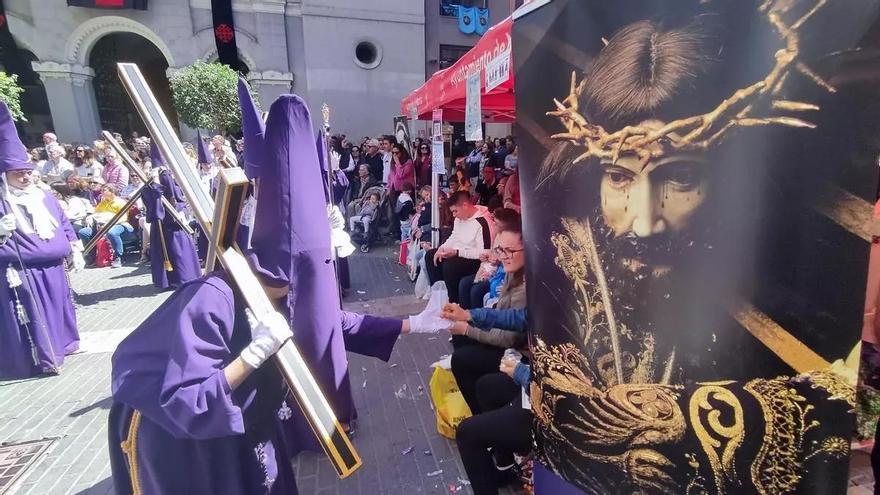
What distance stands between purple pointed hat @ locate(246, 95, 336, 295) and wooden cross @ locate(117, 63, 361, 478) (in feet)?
0.69

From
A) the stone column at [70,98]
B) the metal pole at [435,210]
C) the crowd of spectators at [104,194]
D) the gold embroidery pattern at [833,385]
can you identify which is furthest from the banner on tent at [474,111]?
the stone column at [70,98]

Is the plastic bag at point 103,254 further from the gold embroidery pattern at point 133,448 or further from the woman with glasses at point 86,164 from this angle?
the gold embroidery pattern at point 133,448

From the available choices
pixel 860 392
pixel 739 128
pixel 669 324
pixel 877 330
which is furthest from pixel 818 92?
pixel 860 392

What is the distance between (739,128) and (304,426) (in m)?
3.11

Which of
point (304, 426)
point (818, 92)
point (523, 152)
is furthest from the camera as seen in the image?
point (304, 426)

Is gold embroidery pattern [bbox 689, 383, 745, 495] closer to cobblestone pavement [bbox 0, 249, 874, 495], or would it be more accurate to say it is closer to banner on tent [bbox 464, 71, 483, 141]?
cobblestone pavement [bbox 0, 249, 874, 495]

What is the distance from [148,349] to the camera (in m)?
1.55

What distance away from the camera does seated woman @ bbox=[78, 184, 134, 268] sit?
864 centimetres

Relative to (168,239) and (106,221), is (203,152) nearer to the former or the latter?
(168,239)

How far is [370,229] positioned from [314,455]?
664 centimetres

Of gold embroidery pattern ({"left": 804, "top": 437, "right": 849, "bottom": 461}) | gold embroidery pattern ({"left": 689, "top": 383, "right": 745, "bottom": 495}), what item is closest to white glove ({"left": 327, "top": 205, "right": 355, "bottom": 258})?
gold embroidery pattern ({"left": 689, "top": 383, "right": 745, "bottom": 495})

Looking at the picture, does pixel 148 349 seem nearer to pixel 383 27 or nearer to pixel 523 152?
pixel 523 152

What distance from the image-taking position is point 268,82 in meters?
19.6

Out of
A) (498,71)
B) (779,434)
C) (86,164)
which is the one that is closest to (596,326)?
(779,434)
